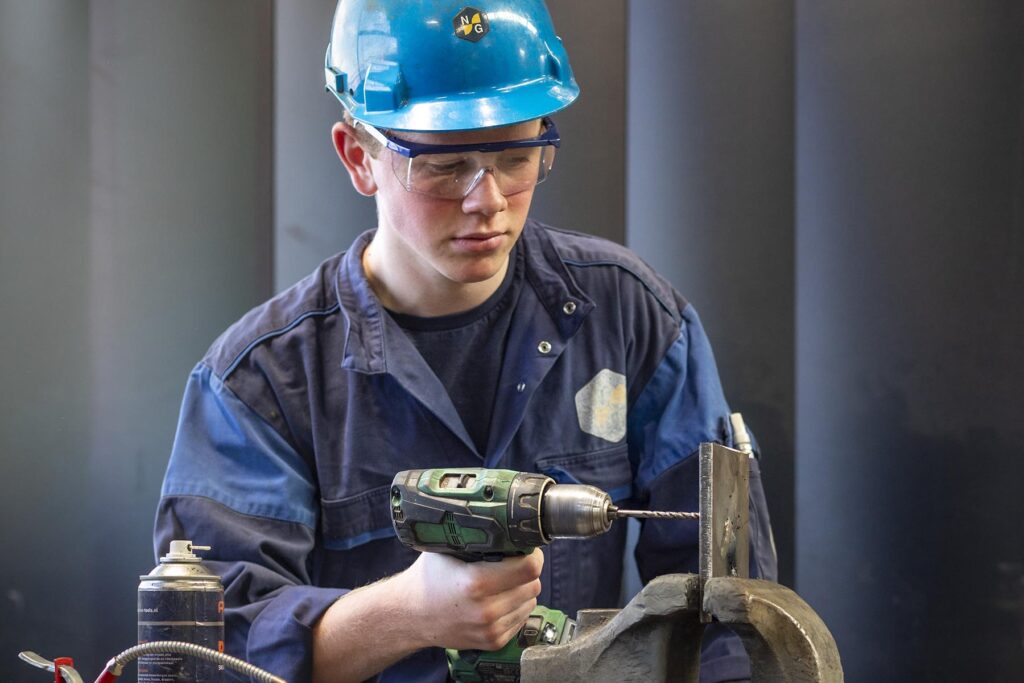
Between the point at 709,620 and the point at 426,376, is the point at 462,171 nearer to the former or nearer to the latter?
the point at 426,376

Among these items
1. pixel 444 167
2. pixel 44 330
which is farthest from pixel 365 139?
pixel 44 330

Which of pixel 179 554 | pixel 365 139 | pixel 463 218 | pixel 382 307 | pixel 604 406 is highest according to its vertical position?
pixel 365 139

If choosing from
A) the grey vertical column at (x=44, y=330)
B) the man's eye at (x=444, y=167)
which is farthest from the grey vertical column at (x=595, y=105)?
the grey vertical column at (x=44, y=330)

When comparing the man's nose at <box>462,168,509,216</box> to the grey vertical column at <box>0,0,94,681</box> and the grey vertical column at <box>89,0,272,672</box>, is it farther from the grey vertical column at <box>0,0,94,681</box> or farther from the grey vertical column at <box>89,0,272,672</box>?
the grey vertical column at <box>0,0,94,681</box>

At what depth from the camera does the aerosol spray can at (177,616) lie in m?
1.53

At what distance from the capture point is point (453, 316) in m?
2.02

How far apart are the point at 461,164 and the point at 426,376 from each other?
0.35 meters

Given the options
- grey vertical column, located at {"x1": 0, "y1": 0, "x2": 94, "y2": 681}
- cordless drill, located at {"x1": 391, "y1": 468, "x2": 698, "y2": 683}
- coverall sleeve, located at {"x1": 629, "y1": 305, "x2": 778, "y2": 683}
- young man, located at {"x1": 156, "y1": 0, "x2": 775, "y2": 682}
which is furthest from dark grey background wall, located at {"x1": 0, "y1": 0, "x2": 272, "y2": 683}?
cordless drill, located at {"x1": 391, "y1": 468, "x2": 698, "y2": 683}

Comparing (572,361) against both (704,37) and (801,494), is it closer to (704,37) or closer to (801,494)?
(801,494)

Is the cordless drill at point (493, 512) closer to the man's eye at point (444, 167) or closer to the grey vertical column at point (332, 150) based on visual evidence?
the man's eye at point (444, 167)

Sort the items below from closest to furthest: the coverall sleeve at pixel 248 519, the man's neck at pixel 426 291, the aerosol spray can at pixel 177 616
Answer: the aerosol spray can at pixel 177 616
the coverall sleeve at pixel 248 519
the man's neck at pixel 426 291

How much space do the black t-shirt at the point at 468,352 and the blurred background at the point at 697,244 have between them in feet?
1.74

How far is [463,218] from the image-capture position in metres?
1.81

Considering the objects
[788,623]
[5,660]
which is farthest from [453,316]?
[5,660]
